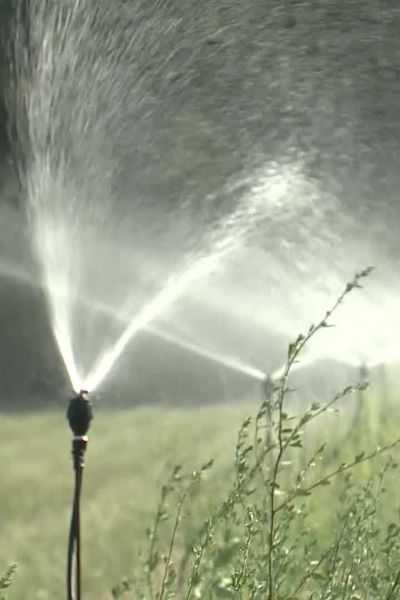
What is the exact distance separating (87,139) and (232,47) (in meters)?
0.41

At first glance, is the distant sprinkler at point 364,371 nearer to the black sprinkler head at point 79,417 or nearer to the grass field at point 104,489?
the grass field at point 104,489

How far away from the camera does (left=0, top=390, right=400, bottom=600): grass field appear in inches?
69.6

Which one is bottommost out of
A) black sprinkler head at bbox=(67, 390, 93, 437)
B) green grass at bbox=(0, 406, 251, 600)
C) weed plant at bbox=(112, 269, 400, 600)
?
weed plant at bbox=(112, 269, 400, 600)

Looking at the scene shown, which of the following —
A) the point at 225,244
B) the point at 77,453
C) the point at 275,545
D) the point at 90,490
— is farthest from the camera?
the point at 225,244

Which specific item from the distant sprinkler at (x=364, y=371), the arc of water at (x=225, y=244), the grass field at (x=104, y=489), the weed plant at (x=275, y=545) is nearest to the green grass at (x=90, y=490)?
the grass field at (x=104, y=489)

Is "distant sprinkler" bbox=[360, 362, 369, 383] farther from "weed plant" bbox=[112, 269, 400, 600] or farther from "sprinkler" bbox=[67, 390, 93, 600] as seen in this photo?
"sprinkler" bbox=[67, 390, 93, 600]

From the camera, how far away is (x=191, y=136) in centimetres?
198

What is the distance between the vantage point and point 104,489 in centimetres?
201

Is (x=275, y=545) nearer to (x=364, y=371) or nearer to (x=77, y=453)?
(x=77, y=453)

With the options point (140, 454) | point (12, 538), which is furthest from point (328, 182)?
point (12, 538)

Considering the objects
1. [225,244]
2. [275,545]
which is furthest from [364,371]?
[275,545]

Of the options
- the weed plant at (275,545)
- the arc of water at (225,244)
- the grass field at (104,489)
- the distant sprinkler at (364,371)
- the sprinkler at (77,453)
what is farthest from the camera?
the distant sprinkler at (364,371)

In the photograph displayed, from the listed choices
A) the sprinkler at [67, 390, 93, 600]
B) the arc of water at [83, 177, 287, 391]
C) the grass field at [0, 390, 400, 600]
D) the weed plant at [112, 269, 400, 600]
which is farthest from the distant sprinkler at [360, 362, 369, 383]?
the sprinkler at [67, 390, 93, 600]

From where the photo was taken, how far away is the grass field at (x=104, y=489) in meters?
1.77
